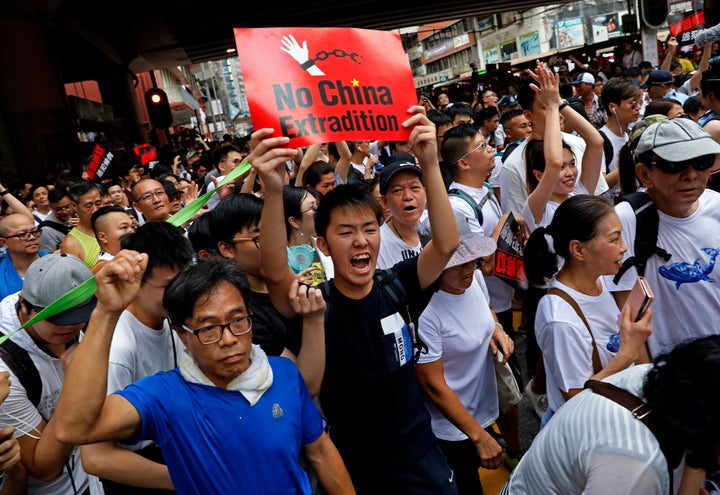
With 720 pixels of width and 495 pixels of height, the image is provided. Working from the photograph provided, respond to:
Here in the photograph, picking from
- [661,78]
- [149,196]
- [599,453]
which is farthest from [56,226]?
[661,78]

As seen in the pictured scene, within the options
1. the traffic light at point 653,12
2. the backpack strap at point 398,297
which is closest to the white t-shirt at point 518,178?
the backpack strap at point 398,297

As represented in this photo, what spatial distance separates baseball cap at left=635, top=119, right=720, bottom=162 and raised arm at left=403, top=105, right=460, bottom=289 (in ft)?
3.57

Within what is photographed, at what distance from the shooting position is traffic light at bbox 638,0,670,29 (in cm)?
1412

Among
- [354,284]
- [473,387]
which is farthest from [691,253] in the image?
[354,284]

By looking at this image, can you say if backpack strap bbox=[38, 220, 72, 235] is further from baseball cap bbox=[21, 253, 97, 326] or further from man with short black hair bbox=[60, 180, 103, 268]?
baseball cap bbox=[21, 253, 97, 326]

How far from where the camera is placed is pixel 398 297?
265 centimetres

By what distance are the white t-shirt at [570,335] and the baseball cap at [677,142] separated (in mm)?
735

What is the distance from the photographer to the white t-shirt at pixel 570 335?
2572 millimetres

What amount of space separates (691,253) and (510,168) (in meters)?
1.87

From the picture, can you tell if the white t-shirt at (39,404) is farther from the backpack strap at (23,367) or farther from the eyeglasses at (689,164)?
the eyeglasses at (689,164)

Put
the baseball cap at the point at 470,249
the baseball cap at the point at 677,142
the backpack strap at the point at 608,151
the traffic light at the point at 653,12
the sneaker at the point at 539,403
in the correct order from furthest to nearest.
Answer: the traffic light at the point at 653,12 → the backpack strap at the point at 608,151 → the sneaker at the point at 539,403 → the baseball cap at the point at 470,249 → the baseball cap at the point at 677,142

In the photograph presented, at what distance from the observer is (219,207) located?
302 centimetres

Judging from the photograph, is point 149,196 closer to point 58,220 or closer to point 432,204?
point 58,220

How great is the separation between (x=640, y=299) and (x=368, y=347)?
107 cm
